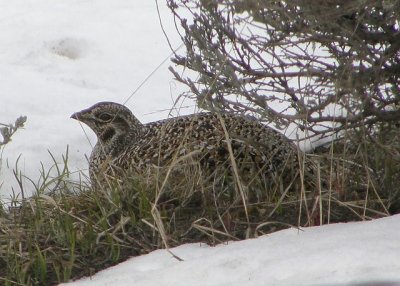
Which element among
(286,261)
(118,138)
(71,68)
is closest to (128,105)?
(71,68)

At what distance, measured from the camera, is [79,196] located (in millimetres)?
5227

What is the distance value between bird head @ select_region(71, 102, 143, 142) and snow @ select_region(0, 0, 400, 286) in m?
0.22

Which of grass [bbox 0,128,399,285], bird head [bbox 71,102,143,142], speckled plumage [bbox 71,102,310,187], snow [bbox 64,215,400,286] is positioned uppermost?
bird head [bbox 71,102,143,142]

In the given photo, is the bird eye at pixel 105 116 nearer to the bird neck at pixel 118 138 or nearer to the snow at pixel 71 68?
the bird neck at pixel 118 138

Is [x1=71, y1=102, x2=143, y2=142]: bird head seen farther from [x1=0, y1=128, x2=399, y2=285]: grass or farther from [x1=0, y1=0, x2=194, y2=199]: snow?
[x1=0, y1=128, x2=399, y2=285]: grass

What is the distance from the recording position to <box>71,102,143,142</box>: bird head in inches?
256

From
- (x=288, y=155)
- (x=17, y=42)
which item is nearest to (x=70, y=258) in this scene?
(x=288, y=155)

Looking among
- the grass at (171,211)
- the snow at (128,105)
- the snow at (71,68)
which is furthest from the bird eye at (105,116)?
the grass at (171,211)

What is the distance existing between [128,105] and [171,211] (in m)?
3.18

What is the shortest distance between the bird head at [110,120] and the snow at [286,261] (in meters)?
1.98

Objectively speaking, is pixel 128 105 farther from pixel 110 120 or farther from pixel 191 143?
pixel 191 143

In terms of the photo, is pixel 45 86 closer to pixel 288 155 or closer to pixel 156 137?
pixel 156 137

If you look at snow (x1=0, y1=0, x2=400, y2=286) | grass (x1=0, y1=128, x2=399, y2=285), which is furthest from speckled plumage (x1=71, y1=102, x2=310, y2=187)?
snow (x1=0, y1=0, x2=400, y2=286)

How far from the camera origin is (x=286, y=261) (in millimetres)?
3979
